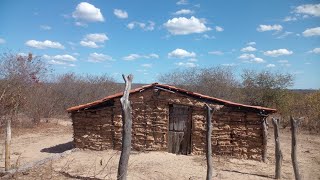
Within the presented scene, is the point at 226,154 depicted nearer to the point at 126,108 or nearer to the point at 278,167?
the point at 278,167

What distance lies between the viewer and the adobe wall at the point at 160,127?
12477 mm

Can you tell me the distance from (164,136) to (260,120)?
12.8 feet

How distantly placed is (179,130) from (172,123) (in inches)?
16.2

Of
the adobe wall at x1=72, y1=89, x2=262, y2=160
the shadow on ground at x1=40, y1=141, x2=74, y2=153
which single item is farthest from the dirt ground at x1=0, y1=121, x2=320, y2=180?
the adobe wall at x1=72, y1=89, x2=262, y2=160

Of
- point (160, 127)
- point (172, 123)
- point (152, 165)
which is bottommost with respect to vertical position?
point (152, 165)

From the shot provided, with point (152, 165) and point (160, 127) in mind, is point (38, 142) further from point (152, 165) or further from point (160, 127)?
point (152, 165)

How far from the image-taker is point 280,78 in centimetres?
2670

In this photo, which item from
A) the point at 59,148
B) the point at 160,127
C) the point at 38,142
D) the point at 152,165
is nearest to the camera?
the point at 152,165

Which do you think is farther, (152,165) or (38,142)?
(38,142)

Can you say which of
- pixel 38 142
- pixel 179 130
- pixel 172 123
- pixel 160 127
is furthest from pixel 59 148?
pixel 179 130

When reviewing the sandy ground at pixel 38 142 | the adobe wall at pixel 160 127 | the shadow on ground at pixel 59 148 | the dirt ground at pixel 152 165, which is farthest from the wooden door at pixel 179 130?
the sandy ground at pixel 38 142

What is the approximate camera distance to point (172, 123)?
1313 cm

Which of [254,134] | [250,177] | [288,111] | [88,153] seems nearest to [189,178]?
[250,177]

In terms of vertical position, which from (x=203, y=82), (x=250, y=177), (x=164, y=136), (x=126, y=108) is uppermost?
(x=203, y=82)
